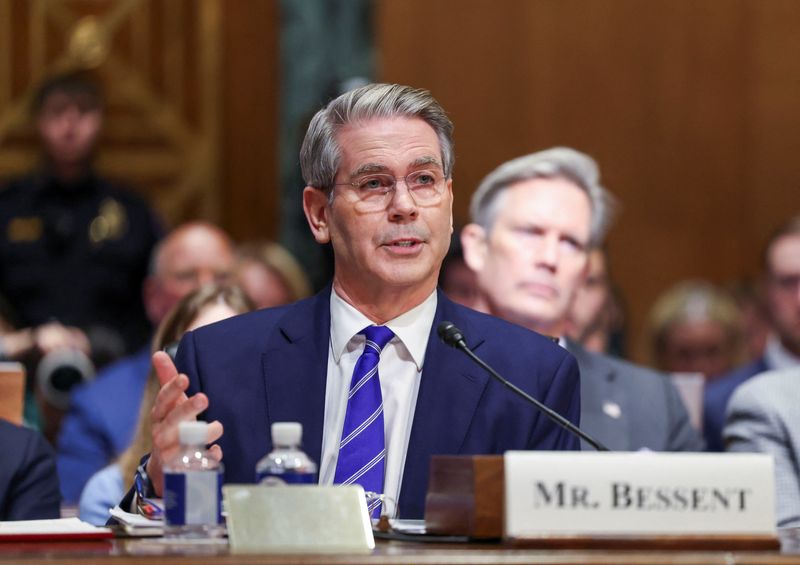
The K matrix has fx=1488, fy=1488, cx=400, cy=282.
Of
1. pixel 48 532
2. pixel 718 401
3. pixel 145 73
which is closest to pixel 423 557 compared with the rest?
pixel 48 532

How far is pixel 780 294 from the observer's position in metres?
5.66

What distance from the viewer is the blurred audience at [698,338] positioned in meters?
6.62

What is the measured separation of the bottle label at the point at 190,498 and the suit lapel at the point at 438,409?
1.85ft

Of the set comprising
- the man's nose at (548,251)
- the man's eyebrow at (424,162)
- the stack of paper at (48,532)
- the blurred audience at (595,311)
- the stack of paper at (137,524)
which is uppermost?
the blurred audience at (595,311)

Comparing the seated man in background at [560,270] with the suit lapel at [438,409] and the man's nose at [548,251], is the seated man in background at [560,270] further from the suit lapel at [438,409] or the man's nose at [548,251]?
the suit lapel at [438,409]

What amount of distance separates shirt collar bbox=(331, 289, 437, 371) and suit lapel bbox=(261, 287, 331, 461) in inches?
1.0

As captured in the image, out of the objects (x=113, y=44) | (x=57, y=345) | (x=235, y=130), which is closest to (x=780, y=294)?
(x=57, y=345)

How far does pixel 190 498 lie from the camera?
2.34 m

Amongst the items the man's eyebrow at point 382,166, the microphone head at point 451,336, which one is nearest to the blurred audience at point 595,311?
the man's eyebrow at point 382,166

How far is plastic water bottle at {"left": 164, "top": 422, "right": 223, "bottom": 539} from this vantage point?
Result: 91.8 inches

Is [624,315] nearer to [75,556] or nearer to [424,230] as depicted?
[424,230]

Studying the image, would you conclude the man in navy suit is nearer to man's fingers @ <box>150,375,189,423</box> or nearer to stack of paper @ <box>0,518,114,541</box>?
man's fingers @ <box>150,375,189,423</box>

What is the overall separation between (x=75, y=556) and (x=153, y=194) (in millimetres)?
6004

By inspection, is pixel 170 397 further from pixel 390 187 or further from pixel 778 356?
pixel 778 356
